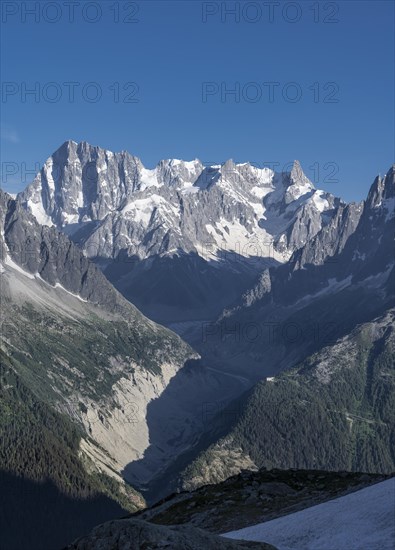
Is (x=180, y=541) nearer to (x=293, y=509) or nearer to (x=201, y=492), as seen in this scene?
(x=293, y=509)

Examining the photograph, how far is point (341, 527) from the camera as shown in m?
56.9

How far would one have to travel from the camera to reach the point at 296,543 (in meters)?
56.0

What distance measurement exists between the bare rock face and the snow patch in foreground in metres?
9.72

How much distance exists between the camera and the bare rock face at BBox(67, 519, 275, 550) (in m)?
45.2

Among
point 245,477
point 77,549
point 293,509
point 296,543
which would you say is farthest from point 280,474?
point 77,549

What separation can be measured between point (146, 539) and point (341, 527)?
18207 mm

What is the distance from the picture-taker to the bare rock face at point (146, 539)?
4516 cm

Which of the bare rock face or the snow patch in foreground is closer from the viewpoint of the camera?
the bare rock face

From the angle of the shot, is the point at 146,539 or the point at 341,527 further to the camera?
the point at 341,527

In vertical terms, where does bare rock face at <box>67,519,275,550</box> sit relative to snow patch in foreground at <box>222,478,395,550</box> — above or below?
above

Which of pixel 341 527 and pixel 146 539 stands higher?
pixel 146 539

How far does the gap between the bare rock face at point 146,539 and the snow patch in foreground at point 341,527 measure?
972 centimetres

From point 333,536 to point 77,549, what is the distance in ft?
62.9

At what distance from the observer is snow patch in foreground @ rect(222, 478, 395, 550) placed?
175 feet
